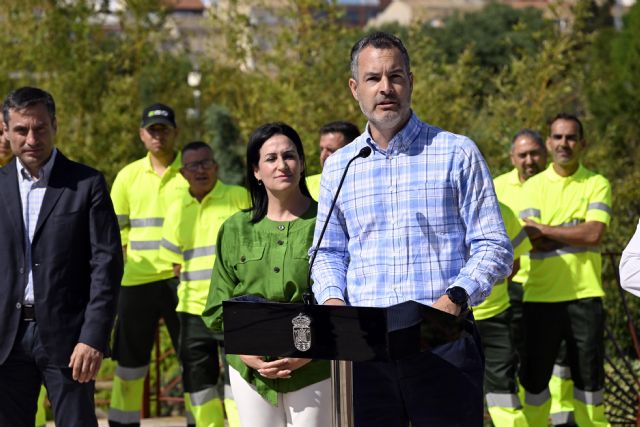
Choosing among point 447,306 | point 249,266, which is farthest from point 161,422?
point 447,306

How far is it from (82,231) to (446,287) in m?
2.16

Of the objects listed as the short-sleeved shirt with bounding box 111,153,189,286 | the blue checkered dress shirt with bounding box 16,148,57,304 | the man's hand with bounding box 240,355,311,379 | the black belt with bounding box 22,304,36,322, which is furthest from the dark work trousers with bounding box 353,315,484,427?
the short-sleeved shirt with bounding box 111,153,189,286

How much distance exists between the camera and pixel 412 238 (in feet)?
13.7

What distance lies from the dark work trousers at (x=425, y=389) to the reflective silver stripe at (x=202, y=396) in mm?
4121

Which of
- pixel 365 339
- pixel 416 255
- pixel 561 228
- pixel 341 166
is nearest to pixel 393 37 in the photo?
pixel 341 166

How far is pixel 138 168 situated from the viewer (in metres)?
9.14

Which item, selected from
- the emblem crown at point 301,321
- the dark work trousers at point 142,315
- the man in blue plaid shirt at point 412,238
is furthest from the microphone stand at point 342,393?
the dark work trousers at point 142,315

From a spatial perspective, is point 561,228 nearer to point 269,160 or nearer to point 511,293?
point 511,293

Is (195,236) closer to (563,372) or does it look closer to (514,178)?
(514,178)

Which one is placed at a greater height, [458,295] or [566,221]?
[566,221]

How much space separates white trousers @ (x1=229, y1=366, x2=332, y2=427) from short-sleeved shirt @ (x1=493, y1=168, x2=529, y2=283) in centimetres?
346

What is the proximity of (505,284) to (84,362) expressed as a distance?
11.3 ft

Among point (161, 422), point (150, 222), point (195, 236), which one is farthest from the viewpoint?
point (161, 422)

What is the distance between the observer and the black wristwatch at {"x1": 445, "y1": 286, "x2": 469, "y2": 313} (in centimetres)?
396
